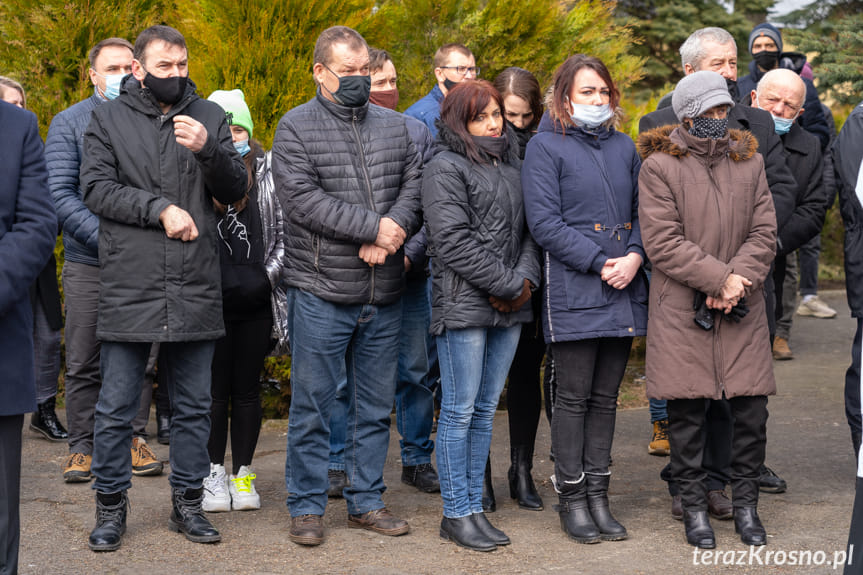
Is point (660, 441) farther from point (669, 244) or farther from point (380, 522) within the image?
point (380, 522)

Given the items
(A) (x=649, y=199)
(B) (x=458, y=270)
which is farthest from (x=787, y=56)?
(B) (x=458, y=270)

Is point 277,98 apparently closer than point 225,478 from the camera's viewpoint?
No

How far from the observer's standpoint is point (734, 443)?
4.84m

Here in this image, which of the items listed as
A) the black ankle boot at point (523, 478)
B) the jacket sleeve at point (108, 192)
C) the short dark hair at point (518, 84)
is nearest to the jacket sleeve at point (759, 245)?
the short dark hair at point (518, 84)

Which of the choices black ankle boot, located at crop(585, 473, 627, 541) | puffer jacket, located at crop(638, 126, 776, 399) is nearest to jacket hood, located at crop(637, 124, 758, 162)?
puffer jacket, located at crop(638, 126, 776, 399)

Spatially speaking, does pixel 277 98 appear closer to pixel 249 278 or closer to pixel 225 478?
pixel 249 278

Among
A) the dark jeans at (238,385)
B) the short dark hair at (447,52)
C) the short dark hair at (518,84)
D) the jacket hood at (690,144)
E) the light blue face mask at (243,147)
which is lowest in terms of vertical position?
the dark jeans at (238,385)

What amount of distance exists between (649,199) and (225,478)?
8.40 ft

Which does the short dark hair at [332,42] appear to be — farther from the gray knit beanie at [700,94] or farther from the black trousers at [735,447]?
the black trousers at [735,447]

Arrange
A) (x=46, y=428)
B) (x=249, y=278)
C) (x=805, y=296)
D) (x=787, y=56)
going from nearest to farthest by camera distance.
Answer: (x=249, y=278), (x=46, y=428), (x=787, y=56), (x=805, y=296)

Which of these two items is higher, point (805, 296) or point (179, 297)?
point (179, 297)

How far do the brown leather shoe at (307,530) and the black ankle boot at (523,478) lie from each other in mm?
1100

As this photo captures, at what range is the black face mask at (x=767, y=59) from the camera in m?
7.44

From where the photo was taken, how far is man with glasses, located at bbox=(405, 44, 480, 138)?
626 cm
